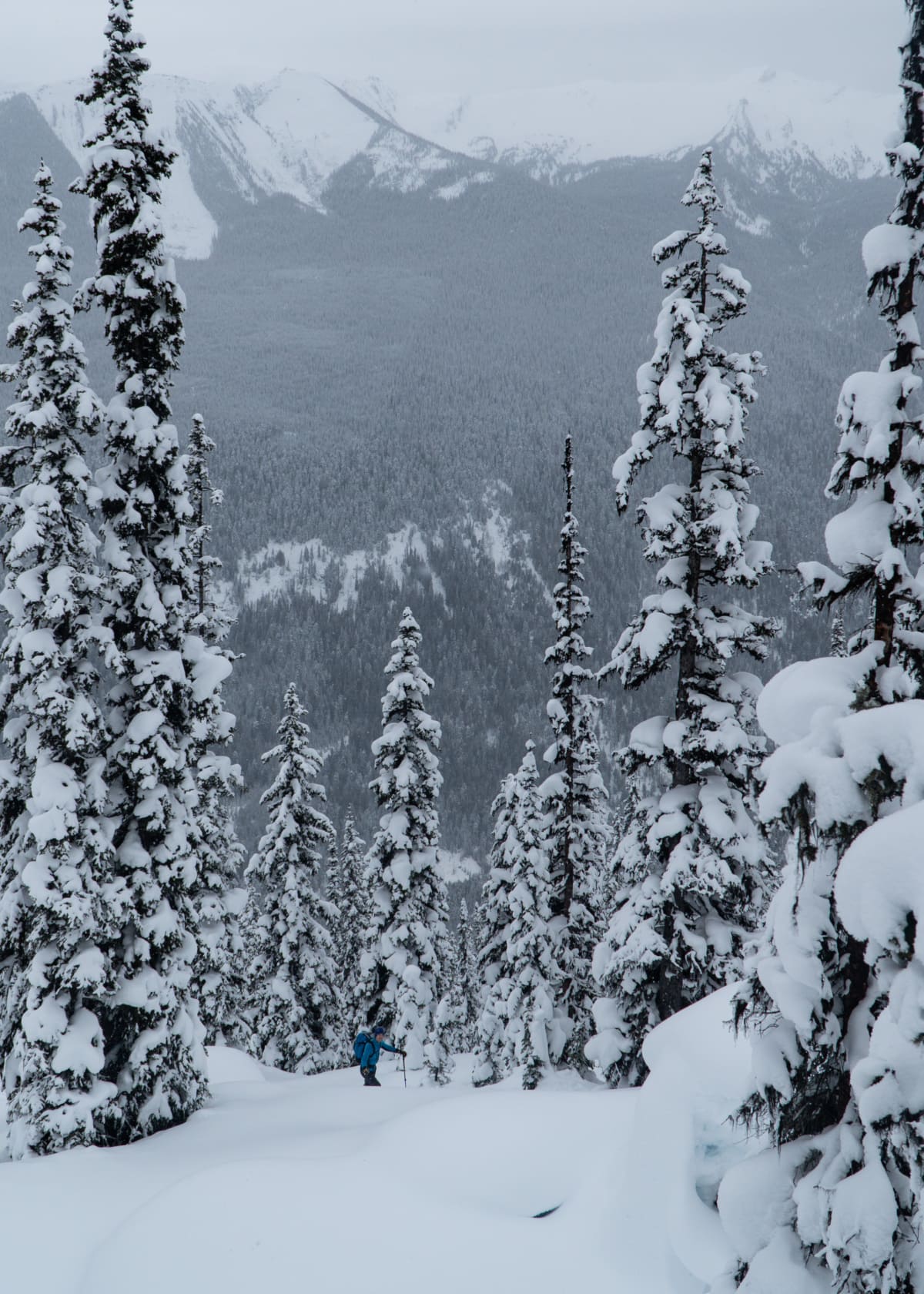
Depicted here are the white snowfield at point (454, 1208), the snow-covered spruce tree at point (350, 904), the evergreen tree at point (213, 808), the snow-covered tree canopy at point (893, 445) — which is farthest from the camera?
the snow-covered spruce tree at point (350, 904)

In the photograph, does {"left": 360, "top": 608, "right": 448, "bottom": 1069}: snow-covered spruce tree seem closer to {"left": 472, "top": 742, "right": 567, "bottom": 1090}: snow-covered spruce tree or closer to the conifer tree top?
{"left": 472, "top": 742, "right": 567, "bottom": 1090}: snow-covered spruce tree

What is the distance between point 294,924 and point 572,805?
13.7 m

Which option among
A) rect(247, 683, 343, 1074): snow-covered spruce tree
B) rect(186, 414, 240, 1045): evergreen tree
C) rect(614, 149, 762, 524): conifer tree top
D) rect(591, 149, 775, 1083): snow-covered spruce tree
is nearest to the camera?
rect(614, 149, 762, 524): conifer tree top

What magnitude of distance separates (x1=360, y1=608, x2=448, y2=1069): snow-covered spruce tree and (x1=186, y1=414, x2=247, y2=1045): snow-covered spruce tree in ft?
14.6

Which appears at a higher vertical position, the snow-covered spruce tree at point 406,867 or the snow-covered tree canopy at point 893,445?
the snow-covered tree canopy at point 893,445

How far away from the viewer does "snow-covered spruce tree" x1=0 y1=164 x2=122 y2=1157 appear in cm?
1455

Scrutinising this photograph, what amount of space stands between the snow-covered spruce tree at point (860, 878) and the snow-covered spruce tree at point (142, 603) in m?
11.5

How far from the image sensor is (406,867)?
96.3 ft

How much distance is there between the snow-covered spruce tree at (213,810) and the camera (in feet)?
79.2

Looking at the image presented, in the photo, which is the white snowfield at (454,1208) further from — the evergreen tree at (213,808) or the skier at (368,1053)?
the evergreen tree at (213,808)

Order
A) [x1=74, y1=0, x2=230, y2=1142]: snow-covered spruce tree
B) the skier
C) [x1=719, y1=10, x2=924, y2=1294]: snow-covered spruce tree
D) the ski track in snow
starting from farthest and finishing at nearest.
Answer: the skier, [x1=74, y1=0, x2=230, y2=1142]: snow-covered spruce tree, the ski track in snow, [x1=719, y1=10, x2=924, y2=1294]: snow-covered spruce tree

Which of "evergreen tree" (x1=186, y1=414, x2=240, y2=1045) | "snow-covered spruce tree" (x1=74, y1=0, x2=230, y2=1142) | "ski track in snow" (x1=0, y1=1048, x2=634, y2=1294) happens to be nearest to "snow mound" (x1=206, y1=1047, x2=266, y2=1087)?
"evergreen tree" (x1=186, y1=414, x2=240, y2=1045)

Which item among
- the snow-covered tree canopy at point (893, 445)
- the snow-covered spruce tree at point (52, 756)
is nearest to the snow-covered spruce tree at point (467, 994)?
the snow-covered spruce tree at point (52, 756)

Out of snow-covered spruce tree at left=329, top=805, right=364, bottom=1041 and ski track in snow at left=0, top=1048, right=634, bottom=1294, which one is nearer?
ski track in snow at left=0, top=1048, right=634, bottom=1294
